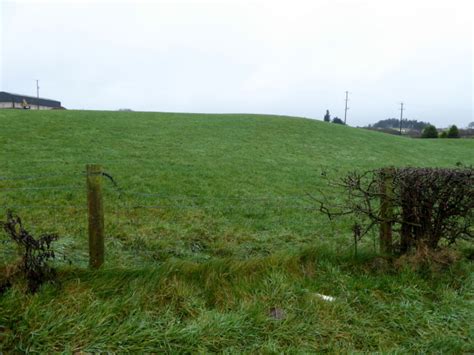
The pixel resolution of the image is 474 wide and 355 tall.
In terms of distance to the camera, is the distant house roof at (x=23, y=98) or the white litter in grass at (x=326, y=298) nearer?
the white litter in grass at (x=326, y=298)

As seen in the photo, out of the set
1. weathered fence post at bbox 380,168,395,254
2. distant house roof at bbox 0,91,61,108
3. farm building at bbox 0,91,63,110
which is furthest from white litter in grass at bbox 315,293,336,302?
distant house roof at bbox 0,91,61,108

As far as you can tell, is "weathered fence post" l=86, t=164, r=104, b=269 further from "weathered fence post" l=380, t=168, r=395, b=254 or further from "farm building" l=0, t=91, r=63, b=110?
"farm building" l=0, t=91, r=63, b=110

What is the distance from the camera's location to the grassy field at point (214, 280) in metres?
2.59

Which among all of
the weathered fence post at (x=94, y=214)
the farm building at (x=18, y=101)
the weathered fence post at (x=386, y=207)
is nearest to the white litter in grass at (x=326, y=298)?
the weathered fence post at (x=386, y=207)

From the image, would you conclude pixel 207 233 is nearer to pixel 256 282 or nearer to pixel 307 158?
pixel 256 282

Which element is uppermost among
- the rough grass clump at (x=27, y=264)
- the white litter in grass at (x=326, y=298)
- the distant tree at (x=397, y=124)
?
the distant tree at (x=397, y=124)

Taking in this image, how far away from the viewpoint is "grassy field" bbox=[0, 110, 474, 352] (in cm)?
259

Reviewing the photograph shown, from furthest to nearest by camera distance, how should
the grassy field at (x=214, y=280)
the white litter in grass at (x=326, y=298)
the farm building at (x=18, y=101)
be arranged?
the farm building at (x=18, y=101) < the white litter in grass at (x=326, y=298) < the grassy field at (x=214, y=280)

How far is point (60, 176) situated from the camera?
27.3ft

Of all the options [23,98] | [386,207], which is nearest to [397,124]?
[23,98]

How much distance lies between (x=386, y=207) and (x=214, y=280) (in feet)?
7.21

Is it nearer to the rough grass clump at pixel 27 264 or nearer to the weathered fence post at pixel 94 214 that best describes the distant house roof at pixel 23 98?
the weathered fence post at pixel 94 214

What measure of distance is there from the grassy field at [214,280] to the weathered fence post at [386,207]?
32 centimetres

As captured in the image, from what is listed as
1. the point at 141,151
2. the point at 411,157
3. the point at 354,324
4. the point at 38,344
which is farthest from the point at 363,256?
Answer: the point at 411,157
